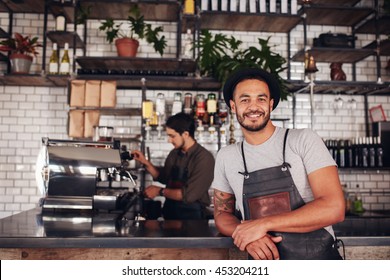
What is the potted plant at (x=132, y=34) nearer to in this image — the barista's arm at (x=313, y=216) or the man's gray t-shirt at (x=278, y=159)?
the man's gray t-shirt at (x=278, y=159)

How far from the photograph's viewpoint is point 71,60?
4.25 metres

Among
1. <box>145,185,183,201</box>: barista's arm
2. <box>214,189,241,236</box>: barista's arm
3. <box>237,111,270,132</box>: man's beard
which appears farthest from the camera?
<box>145,185,183,201</box>: barista's arm

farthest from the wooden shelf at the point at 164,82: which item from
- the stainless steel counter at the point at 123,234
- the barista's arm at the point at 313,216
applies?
the barista's arm at the point at 313,216

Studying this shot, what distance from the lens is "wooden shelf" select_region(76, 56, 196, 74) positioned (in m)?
3.79

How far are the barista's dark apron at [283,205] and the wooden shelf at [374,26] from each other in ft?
10.1

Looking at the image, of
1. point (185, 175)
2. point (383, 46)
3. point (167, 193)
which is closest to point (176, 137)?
point (185, 175)

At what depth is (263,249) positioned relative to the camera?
1451 millimetres

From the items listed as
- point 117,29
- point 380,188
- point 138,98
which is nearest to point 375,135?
point 380,188

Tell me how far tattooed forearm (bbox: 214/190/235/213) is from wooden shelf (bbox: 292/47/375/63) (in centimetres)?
266

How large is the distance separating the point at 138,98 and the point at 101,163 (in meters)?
1.90

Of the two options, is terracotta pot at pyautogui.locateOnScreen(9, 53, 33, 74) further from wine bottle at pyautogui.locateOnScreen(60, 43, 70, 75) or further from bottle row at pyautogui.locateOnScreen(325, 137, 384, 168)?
bottle row at pyautogui.locateOnScreen(325, 137, 384, 168)

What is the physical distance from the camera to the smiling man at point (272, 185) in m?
1.45

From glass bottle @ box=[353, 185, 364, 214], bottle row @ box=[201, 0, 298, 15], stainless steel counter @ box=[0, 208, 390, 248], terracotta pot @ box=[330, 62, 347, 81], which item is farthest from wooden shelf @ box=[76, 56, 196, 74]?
glass bottle @ box=[353, 185, 364, 214]
